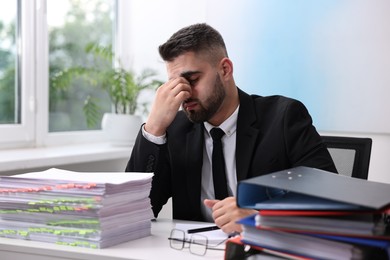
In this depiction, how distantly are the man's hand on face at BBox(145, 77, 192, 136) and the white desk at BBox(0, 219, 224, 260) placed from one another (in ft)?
1.66

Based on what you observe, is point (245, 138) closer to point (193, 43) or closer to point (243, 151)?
point (243, 151)

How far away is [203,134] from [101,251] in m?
0.75

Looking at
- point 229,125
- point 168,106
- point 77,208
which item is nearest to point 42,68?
point 168,106

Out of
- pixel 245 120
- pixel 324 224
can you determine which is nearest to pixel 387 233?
pixel 324 224

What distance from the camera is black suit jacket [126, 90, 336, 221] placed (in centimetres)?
179

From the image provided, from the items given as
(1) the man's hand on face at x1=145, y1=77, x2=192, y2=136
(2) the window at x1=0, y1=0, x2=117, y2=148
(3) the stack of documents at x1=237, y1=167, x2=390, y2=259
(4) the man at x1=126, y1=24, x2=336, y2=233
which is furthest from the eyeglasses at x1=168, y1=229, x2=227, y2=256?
(2) the window at x1=0, y1=0, x2=117, y2=148

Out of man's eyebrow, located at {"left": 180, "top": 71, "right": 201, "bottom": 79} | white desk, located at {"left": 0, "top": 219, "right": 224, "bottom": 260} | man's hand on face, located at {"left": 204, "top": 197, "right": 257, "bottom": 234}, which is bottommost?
white desk, located at {"left": 0, "top": 219, "right": 224, "bottom": 260}

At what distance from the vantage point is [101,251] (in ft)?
4.13

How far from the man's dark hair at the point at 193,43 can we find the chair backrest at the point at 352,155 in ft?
1.87

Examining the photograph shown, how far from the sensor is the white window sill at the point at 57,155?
7.29 feet

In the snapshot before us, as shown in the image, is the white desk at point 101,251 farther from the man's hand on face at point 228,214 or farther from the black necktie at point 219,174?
the black necktie at point 219,174

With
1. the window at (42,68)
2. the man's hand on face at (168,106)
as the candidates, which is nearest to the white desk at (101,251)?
the man's hand on face at (168,106)

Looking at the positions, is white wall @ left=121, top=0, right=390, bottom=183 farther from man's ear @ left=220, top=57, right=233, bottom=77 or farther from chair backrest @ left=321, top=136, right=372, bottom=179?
man's ear @ left=220, top=57, right=233, bottom=77

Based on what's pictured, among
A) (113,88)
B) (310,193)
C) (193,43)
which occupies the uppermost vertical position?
(193,43)
